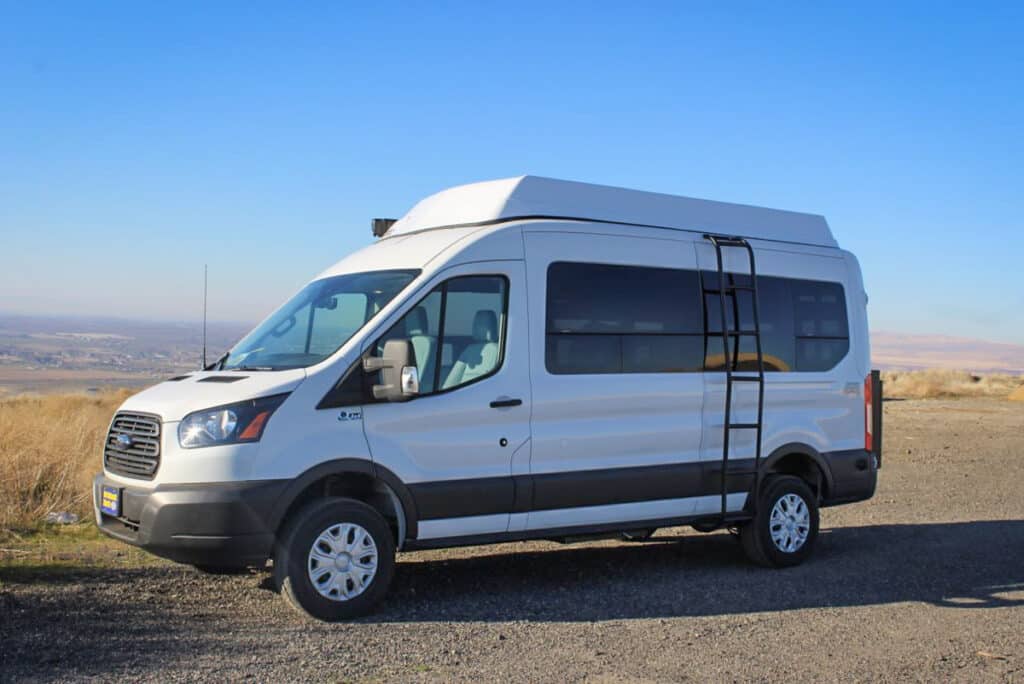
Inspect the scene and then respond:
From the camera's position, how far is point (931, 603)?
26.1 feet

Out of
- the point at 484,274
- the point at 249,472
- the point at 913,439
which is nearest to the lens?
the point at 249,472

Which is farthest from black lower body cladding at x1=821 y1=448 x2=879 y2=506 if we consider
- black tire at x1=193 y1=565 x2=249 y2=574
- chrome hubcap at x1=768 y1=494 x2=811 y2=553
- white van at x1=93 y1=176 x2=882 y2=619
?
black tire at x1=193 y1=565 x2=249 y2=574

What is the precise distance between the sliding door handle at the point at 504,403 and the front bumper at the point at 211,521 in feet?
5.30

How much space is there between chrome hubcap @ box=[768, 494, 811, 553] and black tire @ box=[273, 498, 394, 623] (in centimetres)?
378

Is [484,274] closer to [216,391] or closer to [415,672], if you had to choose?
[216,391]

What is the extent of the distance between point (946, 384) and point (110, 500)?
1654 inches

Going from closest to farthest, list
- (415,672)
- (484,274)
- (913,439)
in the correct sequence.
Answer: (415,672)
(484,274)
(913,439)

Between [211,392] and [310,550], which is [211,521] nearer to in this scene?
[310,550]

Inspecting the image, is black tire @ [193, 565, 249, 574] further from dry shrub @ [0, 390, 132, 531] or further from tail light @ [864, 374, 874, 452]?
tail light @ [864, 374, 874, 452]

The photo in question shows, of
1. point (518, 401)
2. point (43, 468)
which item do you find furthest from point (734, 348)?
point (43, 468)

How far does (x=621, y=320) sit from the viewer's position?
335 inches

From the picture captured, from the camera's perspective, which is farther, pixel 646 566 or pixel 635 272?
pixel 646 566

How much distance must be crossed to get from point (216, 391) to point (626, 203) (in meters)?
3.74

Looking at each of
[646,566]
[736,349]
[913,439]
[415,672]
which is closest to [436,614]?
[415,672]
